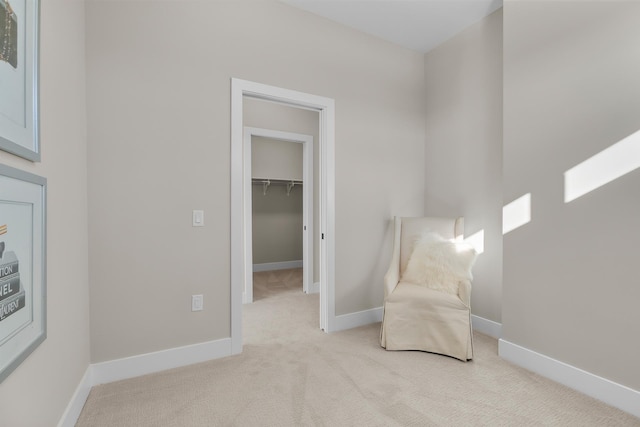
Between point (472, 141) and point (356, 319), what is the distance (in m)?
2.09

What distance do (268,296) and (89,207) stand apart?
2593 millimetres

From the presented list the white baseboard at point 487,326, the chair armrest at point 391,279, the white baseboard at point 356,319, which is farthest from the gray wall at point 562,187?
the white baseboard at point 356,319

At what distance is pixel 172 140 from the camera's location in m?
2.25

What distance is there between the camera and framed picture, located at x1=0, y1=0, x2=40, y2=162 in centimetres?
97

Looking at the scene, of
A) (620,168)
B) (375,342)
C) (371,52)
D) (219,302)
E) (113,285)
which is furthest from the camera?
(371,52)

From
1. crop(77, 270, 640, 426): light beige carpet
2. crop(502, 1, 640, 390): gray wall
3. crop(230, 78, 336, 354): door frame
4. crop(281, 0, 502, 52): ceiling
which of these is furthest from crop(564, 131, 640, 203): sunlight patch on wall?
crop(230, 78, 336, 354): door frame

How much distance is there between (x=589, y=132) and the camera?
1.94 meters

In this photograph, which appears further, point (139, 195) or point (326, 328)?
point (326, 328)

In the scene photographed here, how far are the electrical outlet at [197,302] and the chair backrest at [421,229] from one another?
1769mm

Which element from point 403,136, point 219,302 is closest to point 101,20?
point 219,302

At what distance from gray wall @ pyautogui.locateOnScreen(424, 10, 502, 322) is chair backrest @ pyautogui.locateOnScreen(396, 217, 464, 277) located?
36 cm

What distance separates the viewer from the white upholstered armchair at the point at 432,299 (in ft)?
7.78

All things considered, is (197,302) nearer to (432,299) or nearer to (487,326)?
(432,299)

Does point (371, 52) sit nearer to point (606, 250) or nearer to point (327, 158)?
point (327, 158)
